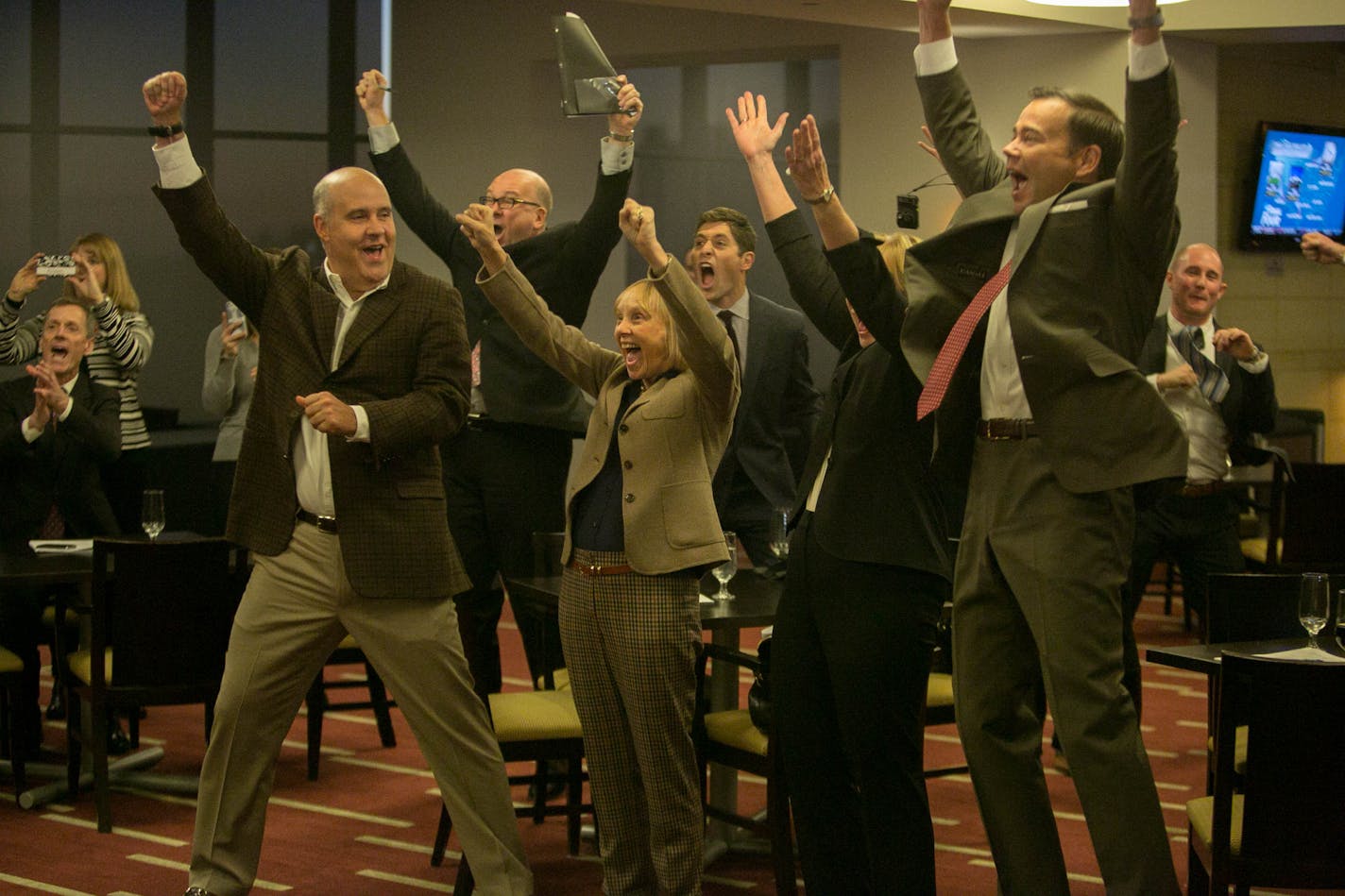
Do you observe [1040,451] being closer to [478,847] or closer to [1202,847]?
[1202,847]

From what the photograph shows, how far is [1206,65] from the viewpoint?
27.4ft

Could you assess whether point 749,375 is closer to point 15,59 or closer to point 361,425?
point 361,425

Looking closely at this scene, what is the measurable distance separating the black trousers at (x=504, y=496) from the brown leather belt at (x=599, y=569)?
1.08m

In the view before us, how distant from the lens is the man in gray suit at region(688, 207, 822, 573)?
486 centimetres

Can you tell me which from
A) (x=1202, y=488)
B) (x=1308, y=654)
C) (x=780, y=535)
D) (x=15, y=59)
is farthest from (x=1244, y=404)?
(x=15, y=59)

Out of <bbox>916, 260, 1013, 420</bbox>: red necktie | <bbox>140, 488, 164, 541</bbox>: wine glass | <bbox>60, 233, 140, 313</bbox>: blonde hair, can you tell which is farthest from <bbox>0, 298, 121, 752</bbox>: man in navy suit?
<bbox>916, 260, 1013, 420</bbox>: red necktie

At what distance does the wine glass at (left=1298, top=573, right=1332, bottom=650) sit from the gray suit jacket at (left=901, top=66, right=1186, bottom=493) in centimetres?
80

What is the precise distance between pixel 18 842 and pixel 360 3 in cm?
630

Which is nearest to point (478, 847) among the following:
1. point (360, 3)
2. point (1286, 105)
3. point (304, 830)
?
point (304, 830)

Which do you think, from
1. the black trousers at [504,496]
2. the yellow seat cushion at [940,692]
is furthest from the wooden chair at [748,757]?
the black trousers at [504,496]

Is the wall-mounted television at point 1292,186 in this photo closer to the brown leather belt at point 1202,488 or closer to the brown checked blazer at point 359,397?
the brown leather belt at point 1202,488

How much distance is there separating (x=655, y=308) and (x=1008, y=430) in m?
1.06

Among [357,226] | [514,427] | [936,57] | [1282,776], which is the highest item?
[936,57]

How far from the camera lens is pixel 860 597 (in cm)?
304
